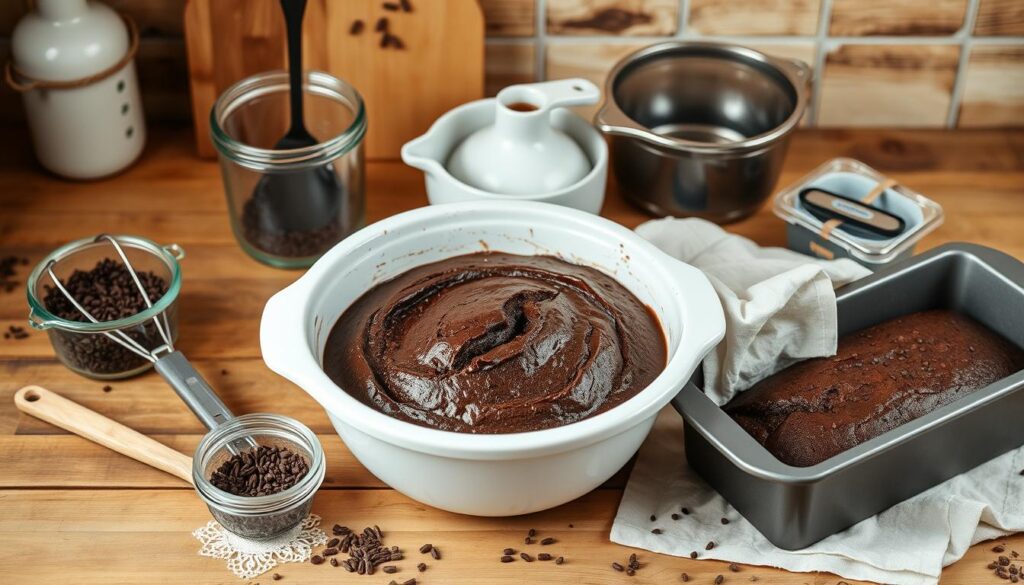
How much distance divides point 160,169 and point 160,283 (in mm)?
461

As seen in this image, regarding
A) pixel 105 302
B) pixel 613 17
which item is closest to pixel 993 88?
pixel 613 17

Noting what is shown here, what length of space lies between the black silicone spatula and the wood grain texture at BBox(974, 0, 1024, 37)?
1288mm

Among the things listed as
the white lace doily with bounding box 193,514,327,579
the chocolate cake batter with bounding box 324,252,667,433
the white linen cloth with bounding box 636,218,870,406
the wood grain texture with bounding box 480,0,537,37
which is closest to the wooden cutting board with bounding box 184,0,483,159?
the wood grain texture with bounding box 480,0,537,37

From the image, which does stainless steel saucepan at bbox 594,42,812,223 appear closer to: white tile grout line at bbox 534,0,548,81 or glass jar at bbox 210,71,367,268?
white tile grout line at bbox 534,0,548,81

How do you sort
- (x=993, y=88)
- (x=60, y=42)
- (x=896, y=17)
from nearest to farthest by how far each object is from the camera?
(x=60, y=42) → (x=896, y=17) → (x=993, y=88)

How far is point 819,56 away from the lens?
2301 millimetres

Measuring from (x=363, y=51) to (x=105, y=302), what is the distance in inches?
26.8

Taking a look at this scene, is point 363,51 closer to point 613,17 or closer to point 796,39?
point 613,17

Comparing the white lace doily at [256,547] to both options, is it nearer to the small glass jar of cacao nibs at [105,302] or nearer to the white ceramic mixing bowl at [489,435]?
the white ceramic mixing bowl at [489,435]

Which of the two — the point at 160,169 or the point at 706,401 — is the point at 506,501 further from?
the point at 160,169

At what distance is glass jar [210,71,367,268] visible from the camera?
6.29ft

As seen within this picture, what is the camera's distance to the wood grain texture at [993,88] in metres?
2.32

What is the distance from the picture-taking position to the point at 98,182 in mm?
2207

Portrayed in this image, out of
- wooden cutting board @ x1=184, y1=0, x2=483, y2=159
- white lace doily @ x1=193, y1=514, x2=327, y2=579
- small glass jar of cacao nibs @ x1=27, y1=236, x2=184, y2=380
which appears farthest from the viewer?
wooden cutting board @ x1=184, y1=0, x2=483, y2=159
